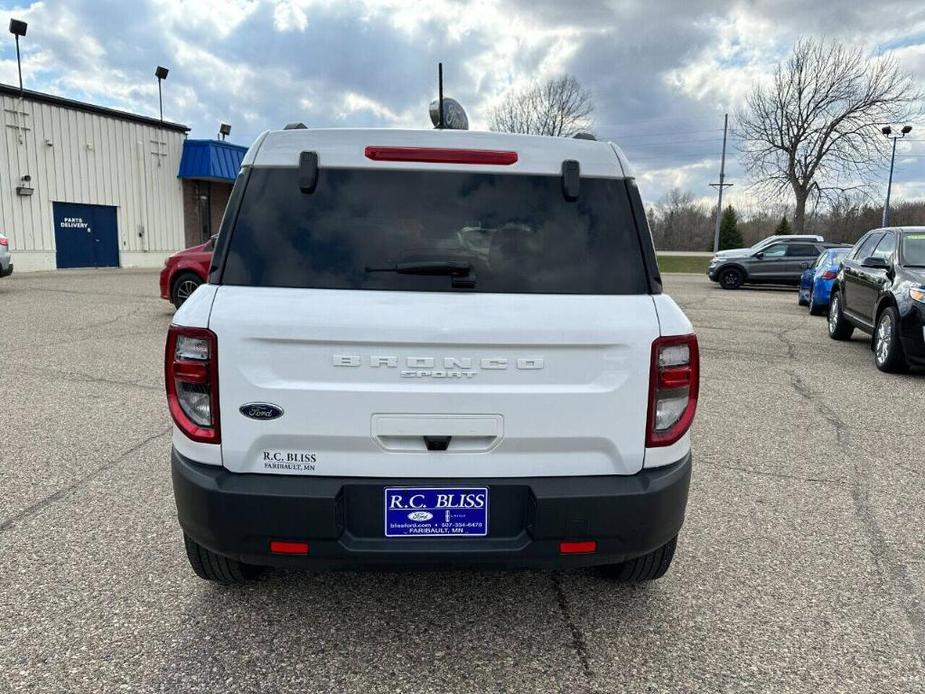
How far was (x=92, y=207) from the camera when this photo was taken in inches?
977

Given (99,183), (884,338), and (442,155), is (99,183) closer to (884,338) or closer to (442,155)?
(884,338)

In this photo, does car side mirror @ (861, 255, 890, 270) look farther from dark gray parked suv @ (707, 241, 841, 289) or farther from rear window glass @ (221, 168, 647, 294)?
dark gray parked suv @ (707, 241, 841, 289)

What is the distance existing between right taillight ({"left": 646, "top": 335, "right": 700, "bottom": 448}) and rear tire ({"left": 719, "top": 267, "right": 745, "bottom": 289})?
21.6 metres

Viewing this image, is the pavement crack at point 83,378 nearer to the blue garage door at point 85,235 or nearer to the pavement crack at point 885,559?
the pavement crack at point 885,559

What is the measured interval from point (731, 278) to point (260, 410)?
22.5 metres

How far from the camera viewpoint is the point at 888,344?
7.78 meters

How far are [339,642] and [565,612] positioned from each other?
3.05 ft

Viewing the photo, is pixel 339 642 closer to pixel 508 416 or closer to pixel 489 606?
pixel 489 606

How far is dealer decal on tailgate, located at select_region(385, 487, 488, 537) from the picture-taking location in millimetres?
2262

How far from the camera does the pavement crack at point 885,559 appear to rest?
2.76m

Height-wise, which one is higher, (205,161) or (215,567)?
(205,161)

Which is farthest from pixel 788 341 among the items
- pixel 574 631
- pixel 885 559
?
pixel 574 631

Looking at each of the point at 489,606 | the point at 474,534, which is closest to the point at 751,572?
the point at 489,606

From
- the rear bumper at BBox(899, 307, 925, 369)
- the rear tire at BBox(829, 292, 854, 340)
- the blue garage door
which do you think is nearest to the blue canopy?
the blue garage door
